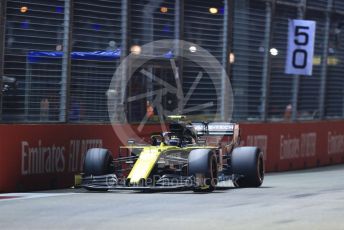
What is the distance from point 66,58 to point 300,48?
30.5ft

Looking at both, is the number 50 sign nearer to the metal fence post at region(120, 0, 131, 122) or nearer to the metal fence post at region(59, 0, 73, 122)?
the metal fence post at region(120, 0, 131, 122)

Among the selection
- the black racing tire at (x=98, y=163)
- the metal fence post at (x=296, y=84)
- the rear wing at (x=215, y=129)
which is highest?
the metal fence post at (x=296, y=84)

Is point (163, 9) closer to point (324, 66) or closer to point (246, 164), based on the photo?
point (246, 164)

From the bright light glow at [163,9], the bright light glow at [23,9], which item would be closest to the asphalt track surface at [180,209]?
the bright light glow at [23,9]

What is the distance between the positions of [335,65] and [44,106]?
1315 cm

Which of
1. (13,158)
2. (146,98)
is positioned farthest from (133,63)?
(13,158)

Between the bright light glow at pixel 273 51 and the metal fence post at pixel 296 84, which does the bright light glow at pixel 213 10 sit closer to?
the bright light glow at pixel 273 51

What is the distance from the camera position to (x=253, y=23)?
2569 cm

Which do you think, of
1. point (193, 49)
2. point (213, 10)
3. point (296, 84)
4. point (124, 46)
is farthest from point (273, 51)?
point (124, 46)

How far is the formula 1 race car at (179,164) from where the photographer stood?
636 inches

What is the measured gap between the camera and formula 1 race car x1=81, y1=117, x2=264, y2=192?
53.0 ft

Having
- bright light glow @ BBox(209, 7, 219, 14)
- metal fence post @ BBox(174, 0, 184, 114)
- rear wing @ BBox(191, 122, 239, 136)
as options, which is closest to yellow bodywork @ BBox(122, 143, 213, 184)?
rear wing @ BBox(191, 122, 239, 136)

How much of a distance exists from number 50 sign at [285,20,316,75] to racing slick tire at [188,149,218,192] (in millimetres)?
10748

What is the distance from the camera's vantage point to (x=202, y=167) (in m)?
16.1
